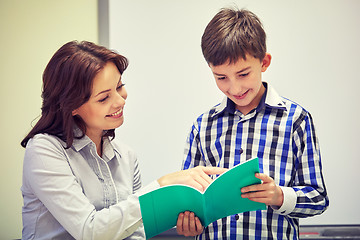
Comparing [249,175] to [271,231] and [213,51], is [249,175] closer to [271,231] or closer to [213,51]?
[271,231]

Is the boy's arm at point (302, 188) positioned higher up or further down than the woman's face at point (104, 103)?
further down

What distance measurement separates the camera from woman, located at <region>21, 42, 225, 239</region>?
3.95ft

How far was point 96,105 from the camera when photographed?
52.9 inches

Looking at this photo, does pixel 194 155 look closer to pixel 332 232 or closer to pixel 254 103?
pixel 254 103

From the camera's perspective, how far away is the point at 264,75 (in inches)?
77.6

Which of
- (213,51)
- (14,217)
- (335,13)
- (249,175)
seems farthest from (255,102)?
(14,217)

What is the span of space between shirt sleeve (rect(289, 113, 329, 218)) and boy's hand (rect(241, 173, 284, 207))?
0.08 meters

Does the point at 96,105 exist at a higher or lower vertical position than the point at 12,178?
higher

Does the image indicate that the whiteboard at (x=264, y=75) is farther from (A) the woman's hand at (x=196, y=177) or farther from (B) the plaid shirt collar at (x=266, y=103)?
(A) the woman's hand at (x=196, y=177)

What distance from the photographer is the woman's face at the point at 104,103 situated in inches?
52.4

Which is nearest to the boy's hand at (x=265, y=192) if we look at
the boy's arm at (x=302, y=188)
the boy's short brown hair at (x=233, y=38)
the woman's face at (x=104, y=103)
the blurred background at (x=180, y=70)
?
the boy's arm at (x=302, y=188)

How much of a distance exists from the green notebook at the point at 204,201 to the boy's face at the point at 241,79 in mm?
292

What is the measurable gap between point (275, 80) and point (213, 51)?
77 centimetres

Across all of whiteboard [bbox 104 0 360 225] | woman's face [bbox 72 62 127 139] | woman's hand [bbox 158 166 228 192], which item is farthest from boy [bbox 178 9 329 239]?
whiteboard [bbox 104 0 360 225]
